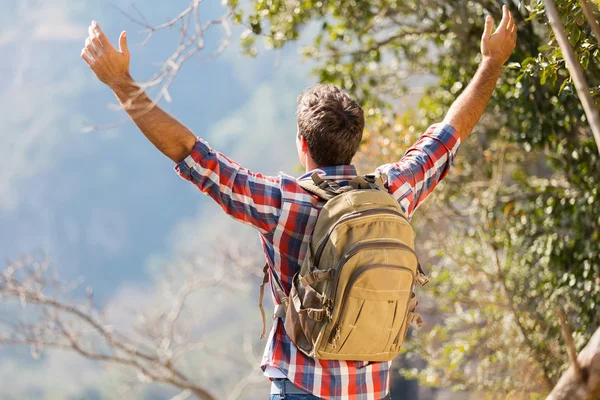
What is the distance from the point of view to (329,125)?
5.21 ft

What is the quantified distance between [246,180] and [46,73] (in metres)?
10.9

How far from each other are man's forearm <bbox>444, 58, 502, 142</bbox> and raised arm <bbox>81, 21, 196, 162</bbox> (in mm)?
736

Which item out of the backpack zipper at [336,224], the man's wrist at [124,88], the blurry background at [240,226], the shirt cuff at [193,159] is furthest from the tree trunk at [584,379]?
the blurry background at [240,226]

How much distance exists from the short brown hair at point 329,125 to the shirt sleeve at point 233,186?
0.48 ft

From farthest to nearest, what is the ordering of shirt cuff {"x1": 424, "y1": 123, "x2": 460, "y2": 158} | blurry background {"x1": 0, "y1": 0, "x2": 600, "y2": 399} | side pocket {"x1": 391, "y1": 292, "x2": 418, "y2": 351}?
blurry background {"x1": 0, "y1": 0, "x2": 600, "y2": 399} < shirt cuff {"x1": 424, "y1": 123, "x2": 460, "y2": 158} < side pocket {"x1": 391, "y1": 292, "x2": 418, "y2": 351}

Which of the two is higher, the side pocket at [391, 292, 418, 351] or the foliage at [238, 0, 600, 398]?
the foliage at [238, 0, 600, 398]

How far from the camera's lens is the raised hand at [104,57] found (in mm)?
1521

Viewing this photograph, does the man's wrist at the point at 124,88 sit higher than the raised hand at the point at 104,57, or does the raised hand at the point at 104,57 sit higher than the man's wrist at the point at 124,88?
the raised hand at the point at 104,57

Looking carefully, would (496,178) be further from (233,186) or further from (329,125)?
(233,186)

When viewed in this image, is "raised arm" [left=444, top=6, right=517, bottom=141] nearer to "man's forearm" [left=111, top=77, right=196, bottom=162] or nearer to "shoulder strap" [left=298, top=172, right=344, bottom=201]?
"shoulder strap" [left=298, top=172, right=344, bottom=201]

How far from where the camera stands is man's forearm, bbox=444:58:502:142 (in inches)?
75.2

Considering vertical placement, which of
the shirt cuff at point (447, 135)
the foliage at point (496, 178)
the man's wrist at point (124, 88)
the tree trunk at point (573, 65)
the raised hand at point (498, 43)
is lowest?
the tree trunk at point (573, 65)

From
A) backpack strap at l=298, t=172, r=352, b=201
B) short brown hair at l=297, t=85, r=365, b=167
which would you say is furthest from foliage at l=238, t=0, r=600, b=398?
backpack strap at l=298, t=172, r=352, b=201

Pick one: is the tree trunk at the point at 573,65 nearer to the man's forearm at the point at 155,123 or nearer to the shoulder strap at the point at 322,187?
the shoulder strap at the point at 322,187
